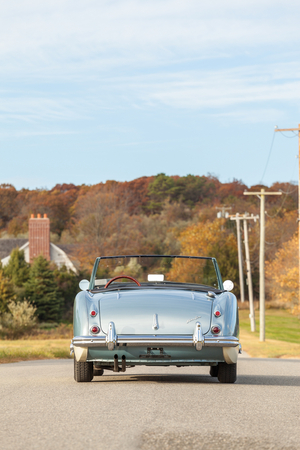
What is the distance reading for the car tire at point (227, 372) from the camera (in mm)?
9672

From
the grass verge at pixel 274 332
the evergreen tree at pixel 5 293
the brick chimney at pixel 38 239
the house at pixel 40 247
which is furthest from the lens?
the brick chimney at pixel 38 239

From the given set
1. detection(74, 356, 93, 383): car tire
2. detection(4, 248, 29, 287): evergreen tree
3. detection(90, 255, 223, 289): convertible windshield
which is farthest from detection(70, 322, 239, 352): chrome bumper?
detection(4, 248, 29, 287): evergreen tree

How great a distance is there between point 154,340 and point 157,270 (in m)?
1.68

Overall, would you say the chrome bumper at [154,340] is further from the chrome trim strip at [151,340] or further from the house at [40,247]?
the house at [40,247]

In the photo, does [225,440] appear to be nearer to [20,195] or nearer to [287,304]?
[287,304]

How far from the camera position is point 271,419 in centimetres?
670

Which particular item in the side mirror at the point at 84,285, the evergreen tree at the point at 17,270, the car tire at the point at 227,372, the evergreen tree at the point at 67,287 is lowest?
the evergreen tree at the point at 67,287

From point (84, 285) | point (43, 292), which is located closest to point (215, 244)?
point (43, 292)

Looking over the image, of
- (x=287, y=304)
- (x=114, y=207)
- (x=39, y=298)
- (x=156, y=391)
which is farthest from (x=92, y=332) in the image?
(x=114, y=207)

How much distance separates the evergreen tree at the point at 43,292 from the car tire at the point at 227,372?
45017mm

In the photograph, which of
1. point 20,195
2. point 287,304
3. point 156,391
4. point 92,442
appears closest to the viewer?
point 92,442

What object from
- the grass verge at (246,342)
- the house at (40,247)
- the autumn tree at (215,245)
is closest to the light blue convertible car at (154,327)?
the grass verge at (246,342)

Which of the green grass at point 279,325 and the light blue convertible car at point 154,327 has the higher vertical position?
the light blue convertible car at point 154,327

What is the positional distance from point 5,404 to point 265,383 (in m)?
4.07
